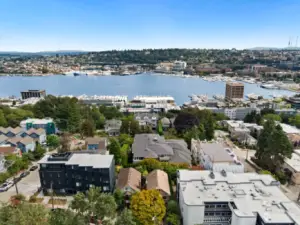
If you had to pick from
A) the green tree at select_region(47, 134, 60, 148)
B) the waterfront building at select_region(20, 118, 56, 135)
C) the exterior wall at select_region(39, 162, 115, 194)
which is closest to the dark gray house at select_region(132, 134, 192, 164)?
the exterior wall at select_region(39, 162, 115, 194)

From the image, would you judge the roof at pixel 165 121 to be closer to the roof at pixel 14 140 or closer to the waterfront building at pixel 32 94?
the roof at pixel 14 140

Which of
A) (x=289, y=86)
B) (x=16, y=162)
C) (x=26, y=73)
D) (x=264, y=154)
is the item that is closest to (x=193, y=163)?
(x=264, y=154)

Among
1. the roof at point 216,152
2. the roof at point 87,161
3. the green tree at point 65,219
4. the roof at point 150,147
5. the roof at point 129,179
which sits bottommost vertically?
the roof at point 129,179

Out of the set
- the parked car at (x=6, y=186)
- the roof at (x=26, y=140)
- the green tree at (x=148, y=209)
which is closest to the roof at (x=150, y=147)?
the green tree at (x=148, y=209)

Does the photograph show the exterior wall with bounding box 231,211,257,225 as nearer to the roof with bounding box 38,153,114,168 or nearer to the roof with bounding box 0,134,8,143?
the roof with bounding box 38,153,114,168

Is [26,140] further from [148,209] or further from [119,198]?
[148,209]

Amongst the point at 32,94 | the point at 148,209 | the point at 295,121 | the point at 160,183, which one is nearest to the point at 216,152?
the point at 160,183
